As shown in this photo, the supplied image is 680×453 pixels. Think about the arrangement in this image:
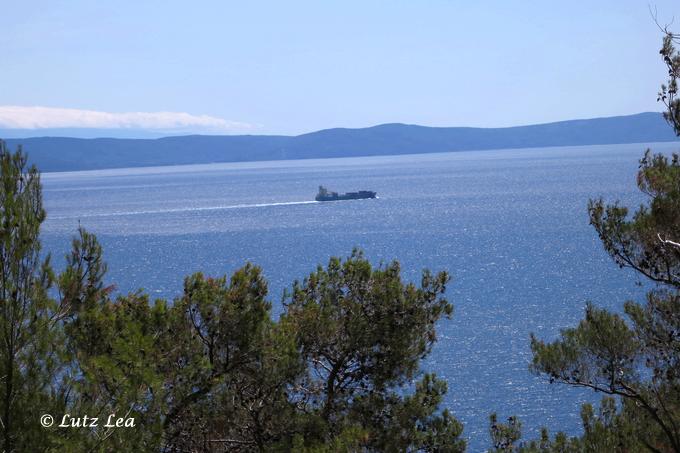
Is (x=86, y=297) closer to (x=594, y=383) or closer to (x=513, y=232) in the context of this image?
(x=594, y=383)

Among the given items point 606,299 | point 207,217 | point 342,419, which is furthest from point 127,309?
point 207,217

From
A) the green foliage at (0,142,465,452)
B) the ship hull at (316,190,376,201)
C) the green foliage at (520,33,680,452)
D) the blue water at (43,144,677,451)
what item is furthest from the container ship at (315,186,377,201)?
the green foliage at (520,33,680,452)

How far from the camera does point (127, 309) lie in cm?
1070

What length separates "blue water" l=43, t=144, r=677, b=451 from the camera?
35000mm

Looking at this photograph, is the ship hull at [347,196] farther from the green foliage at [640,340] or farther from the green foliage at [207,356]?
the green foliage at [640,340]

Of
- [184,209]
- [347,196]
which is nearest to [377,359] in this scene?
[184,209]

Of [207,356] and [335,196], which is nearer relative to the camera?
[207,356]

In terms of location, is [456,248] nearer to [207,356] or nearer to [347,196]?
[347,196]

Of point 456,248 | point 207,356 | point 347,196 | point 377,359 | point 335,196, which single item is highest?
point 207,356

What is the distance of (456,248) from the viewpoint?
255ft

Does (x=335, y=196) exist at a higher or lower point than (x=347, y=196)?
higher

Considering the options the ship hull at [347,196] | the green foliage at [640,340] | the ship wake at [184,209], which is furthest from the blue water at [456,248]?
the green foliage at [640,340]

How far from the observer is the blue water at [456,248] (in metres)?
35.0

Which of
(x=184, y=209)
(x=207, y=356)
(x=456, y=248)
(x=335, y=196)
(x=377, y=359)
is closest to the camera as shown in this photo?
(x=207, y=356)
